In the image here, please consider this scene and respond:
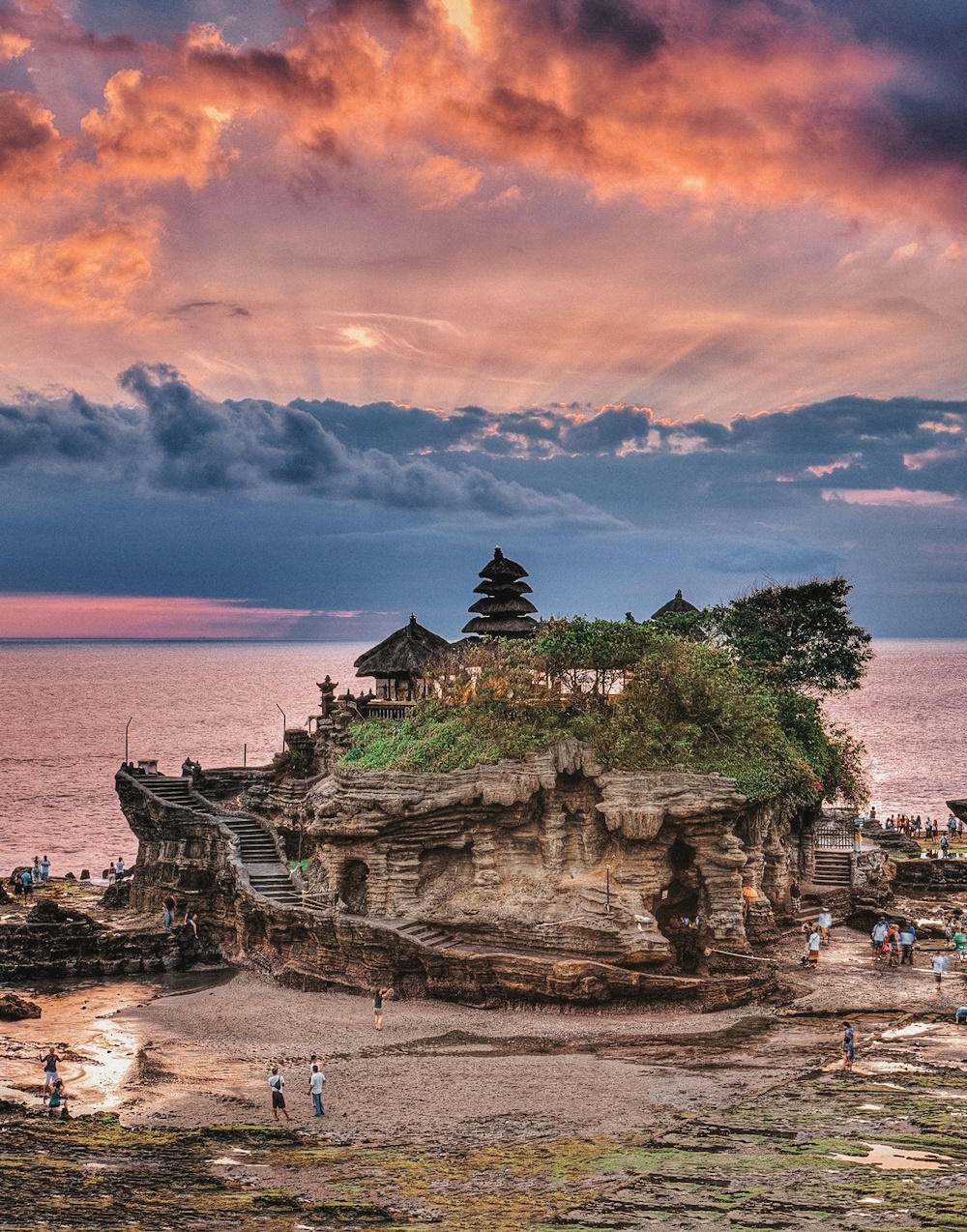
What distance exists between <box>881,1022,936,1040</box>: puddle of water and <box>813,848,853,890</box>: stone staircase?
578 inches

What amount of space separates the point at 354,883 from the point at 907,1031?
18.2m

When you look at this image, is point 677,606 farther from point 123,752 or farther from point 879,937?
point 123,752

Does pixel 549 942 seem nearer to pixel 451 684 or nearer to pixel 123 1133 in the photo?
pixel 451 684

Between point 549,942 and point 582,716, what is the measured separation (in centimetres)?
738

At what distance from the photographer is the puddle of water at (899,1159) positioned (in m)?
23.1

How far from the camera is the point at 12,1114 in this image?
1112 inches

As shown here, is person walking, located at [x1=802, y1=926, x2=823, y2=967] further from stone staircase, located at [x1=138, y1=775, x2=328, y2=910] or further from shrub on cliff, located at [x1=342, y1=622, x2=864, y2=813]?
stone staircase, located at [x1=138, y1=775, x2=328, y2=910]

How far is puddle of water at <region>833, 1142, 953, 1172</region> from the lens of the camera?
23094mm

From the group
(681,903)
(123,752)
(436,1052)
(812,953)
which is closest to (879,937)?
(812,953)

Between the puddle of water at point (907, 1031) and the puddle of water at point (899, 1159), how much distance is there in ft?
32.2

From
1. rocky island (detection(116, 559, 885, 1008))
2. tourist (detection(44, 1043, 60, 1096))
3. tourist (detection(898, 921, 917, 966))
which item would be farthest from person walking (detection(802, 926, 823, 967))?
tourist (detection(44, 1043, 60, 1096))

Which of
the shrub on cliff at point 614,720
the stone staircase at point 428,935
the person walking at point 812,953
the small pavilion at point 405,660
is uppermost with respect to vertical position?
the small pavilion at point 405,660

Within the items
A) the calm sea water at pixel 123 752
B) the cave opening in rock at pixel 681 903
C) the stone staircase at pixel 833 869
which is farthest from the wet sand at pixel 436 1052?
the calm sea water at pixel 123 752

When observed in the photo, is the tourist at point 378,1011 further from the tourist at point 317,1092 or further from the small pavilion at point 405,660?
the small pavilion at point 405,660
